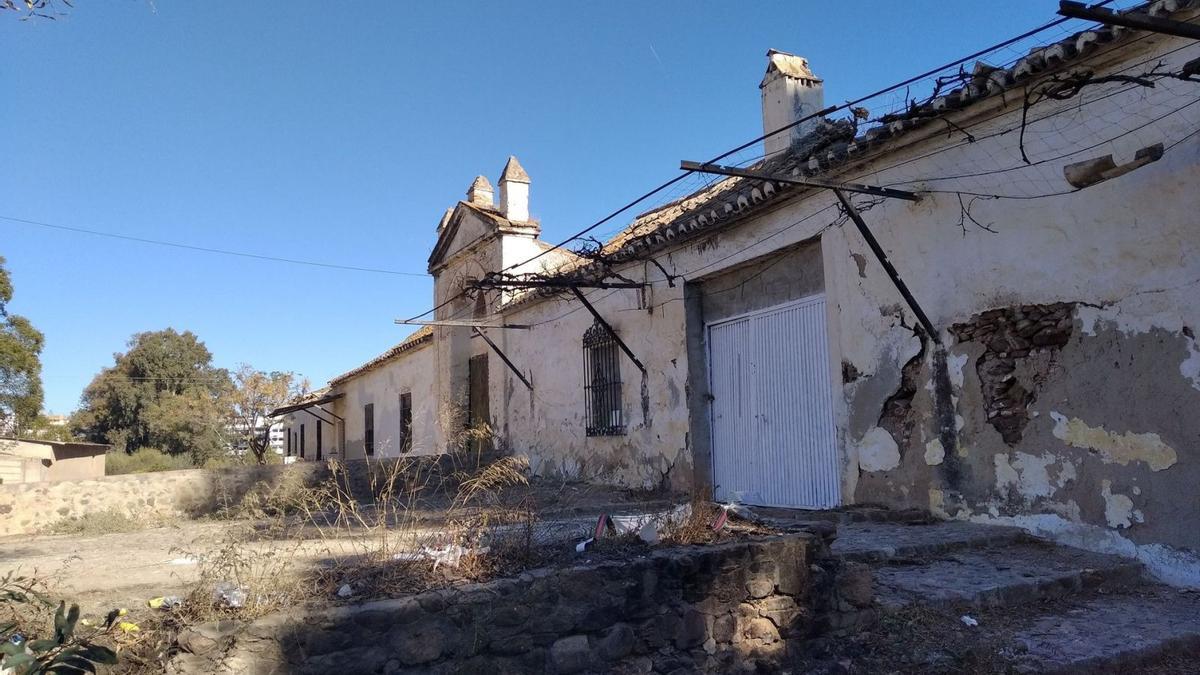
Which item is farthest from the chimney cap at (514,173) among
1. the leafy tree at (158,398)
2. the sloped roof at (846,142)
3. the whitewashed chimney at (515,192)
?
the leafy tree at (158,398)

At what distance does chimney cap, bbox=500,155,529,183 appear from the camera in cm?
1466

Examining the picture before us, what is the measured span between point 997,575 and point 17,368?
1035 inches

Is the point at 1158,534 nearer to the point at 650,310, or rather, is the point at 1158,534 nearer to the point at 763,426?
the point at 763,426

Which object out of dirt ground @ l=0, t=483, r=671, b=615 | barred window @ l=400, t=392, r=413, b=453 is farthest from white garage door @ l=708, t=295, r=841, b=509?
barred window @ l=400, t=392, r=413, b=453

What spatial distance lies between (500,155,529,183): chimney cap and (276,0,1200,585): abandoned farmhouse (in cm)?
394

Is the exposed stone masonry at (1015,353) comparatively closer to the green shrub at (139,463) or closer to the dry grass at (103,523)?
the dry grass at (103,523)

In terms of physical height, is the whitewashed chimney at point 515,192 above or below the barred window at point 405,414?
Result: above

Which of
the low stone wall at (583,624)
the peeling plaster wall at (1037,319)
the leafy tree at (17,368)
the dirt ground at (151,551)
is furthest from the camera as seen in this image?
the leafy tree at (17,368)

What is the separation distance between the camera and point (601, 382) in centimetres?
1152

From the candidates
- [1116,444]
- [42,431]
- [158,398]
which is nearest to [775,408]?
[1116,444]

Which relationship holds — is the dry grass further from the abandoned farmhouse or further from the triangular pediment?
the triangular pediment

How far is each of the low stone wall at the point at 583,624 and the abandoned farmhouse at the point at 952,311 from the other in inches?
93.9

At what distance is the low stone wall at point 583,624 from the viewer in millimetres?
3283

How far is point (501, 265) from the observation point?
46.8ft
